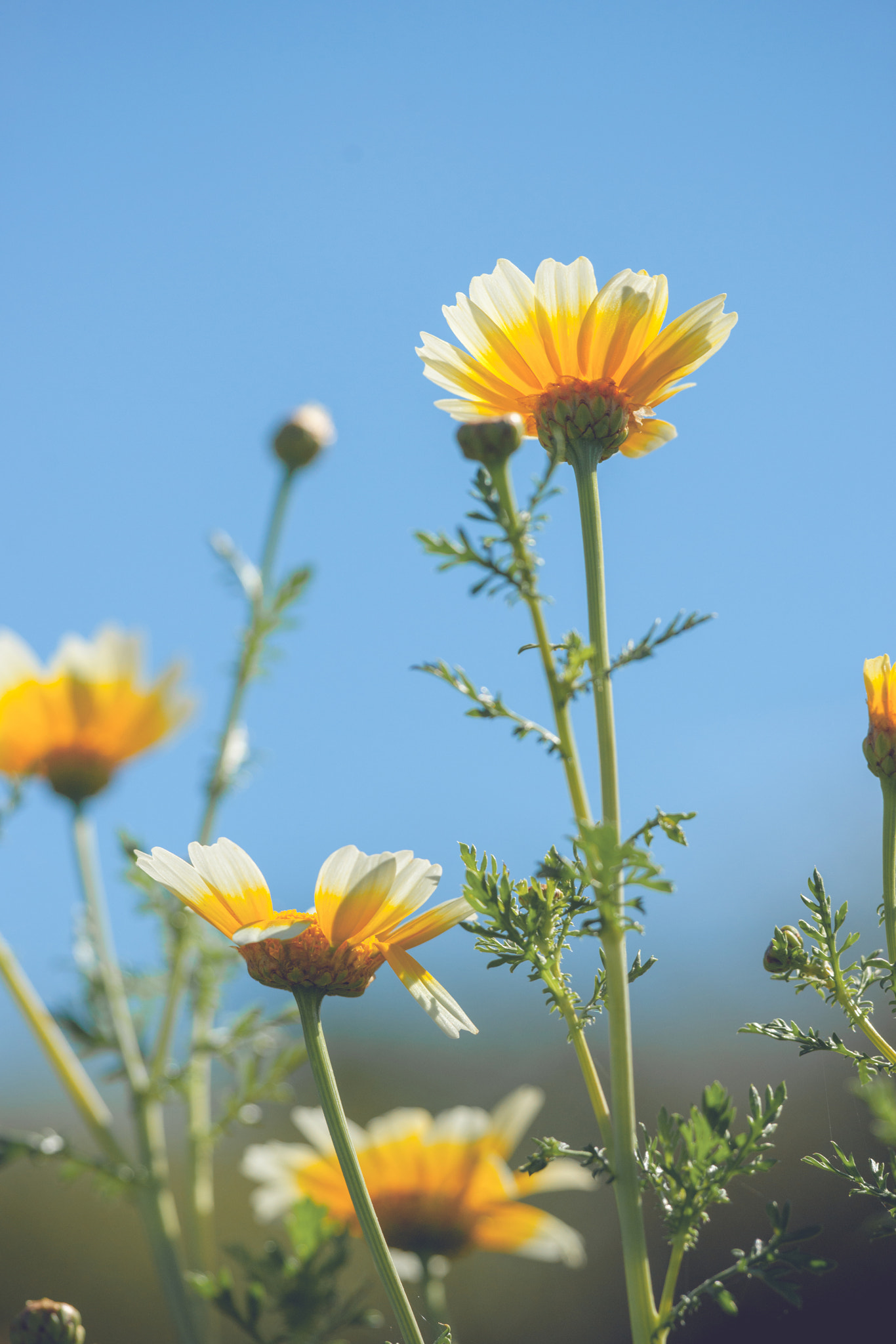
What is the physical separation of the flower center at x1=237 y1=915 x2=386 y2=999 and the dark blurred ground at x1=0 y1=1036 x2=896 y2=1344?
5.12 feet

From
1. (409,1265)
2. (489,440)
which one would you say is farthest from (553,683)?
(409,1265)

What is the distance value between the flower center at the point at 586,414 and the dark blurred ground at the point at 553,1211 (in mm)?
1644

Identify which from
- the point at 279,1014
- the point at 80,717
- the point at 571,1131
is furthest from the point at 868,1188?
the point at 571,1131

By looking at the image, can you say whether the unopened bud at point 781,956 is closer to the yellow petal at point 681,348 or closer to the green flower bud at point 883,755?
the green flower bud at point 883,755

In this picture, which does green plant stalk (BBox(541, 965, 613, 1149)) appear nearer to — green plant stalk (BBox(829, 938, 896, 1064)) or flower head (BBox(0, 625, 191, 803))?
green plant stalk (BBox(829, 938, 896, 1064))

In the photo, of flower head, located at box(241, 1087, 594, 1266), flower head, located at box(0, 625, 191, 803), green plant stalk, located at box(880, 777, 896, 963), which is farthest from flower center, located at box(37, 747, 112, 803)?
green plant stalk, located at box(880, 777, 896, 963)

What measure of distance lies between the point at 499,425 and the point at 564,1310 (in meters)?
2.71

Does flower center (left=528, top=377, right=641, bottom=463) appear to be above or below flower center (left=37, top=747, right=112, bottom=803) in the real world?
above

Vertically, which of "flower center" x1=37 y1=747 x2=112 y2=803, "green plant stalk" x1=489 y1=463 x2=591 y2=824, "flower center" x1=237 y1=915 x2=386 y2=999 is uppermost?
"flower center" x1=37 y1=747 x2=112 y2=803

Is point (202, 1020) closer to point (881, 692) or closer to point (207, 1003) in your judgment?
point (207, 1003)

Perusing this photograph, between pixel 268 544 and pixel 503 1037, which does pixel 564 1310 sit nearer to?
pixel 503 1037

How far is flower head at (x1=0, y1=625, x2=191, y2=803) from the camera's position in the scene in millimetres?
1252

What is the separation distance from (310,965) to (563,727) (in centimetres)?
21

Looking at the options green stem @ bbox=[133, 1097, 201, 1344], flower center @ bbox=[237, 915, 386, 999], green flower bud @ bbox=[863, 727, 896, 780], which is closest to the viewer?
flower center @ bbox=[237, 915, 386, 999]
